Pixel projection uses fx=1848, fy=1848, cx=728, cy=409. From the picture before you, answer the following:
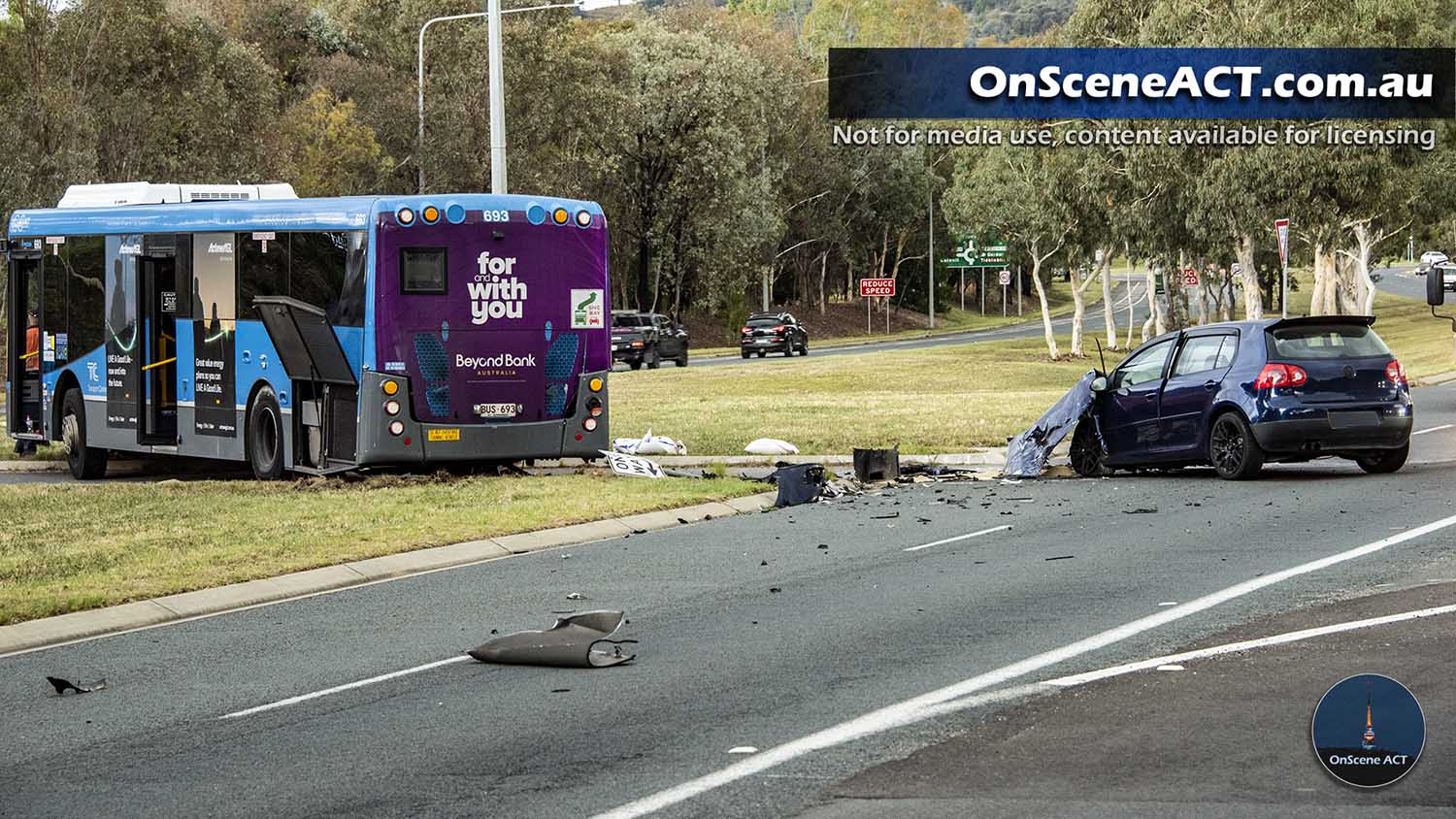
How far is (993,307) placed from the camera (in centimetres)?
13138

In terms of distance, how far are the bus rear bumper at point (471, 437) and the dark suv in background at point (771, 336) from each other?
44.3 meters

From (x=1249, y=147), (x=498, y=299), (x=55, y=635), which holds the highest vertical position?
(x=1249, y=147)

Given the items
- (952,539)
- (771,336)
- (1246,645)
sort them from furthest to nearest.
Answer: (771,336)
(952,539)
(1246,645)

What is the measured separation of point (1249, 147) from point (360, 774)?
147 ft

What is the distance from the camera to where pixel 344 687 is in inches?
371

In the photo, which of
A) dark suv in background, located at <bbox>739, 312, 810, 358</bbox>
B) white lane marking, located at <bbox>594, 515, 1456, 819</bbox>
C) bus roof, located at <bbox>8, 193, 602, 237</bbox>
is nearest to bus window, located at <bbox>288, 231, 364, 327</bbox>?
bus roof, located at <bbox>8, 193, 602, 237</bbox>

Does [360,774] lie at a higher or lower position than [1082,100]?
lower

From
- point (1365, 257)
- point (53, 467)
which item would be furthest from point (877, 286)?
point (53, 467)

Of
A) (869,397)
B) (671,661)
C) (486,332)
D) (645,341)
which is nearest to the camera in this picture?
(671,661)

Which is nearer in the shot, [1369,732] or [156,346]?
[1369,732]

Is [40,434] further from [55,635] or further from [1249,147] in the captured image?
[1249,147]

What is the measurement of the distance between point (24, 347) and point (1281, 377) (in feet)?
56.1

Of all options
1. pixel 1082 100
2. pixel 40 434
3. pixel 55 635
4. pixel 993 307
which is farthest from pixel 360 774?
pixel 993 307

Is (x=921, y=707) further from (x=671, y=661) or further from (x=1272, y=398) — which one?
(x=1272, y=398)
